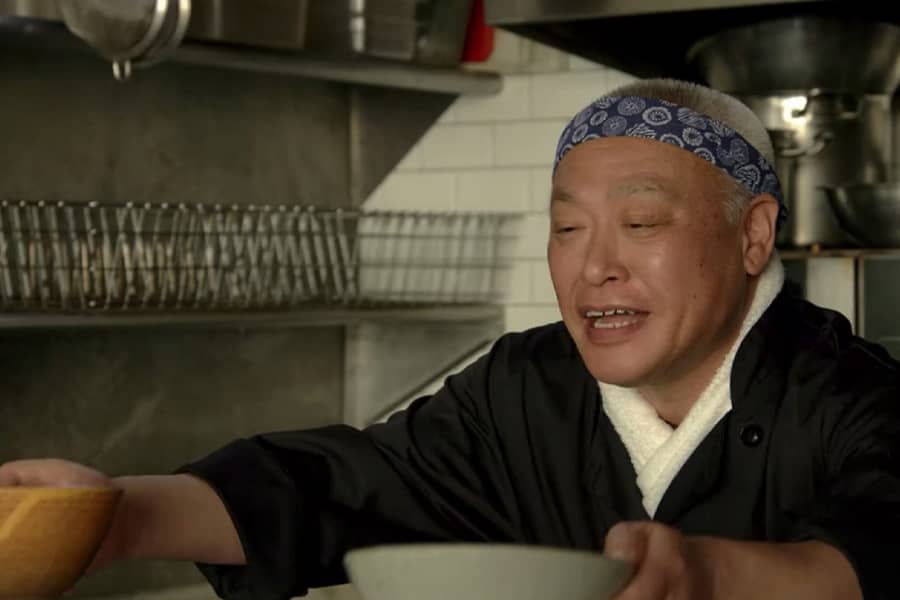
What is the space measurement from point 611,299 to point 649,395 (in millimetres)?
183

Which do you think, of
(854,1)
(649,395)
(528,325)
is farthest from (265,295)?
(649,395)

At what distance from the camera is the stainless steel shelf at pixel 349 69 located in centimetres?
308

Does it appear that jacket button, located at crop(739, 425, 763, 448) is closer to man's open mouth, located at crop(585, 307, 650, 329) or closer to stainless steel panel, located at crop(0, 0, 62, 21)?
man's open mouth, located at crop(585, 307, 650, 329)

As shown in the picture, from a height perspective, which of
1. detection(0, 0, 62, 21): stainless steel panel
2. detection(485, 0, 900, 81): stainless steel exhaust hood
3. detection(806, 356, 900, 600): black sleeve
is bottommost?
detection(806, 356, 900, 600): black sleeve

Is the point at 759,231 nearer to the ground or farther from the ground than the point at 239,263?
farther from the ground

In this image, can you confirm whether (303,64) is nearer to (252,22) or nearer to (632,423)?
(252,22)

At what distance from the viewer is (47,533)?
1.28m

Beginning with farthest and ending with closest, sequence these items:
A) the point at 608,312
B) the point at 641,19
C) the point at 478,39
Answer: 1. the point at 478,39
2. the point at 641,19
3. the point at 608,312

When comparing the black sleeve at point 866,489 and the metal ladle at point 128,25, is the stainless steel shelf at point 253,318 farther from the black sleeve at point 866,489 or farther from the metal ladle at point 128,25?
the black sleeve at point 866,489

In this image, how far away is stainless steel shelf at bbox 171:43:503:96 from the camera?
3080mm

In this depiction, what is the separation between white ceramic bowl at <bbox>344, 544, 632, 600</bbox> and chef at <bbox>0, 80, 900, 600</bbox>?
58cm

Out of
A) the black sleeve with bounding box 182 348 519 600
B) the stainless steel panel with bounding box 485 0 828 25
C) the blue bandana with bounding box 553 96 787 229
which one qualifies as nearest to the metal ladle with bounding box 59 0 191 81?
the stainless steel panel with bounding box 485 0 828 25

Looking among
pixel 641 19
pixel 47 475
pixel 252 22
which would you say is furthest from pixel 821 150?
pixel 47 475

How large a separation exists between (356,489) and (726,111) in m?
0.59
